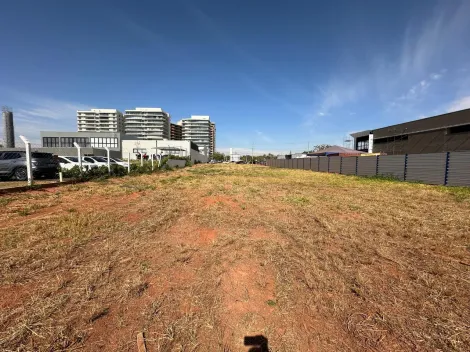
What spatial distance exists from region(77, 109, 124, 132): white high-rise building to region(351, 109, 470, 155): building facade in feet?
398

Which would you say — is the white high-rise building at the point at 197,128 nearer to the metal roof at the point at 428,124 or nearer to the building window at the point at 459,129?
the metal roof at the point at 428,124

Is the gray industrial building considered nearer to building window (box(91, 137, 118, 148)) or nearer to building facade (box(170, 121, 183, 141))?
building window (box(91, 137, 118, 148))

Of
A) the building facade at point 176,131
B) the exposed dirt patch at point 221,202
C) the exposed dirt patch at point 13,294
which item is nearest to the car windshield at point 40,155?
the exposed dirt patch at point 221,202

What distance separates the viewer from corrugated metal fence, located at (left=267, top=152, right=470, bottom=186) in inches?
496

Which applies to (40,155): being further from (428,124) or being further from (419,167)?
(428,124)

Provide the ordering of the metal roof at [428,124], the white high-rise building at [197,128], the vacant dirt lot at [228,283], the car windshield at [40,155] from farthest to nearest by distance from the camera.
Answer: the white high-rise building at [197,128] < the metal roof at [428,124] < the car windshield at [40,155] < the vacant dirt lot at [228,283]

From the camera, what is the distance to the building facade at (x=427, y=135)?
29.4 metres

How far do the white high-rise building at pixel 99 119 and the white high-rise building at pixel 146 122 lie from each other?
17.9 feet

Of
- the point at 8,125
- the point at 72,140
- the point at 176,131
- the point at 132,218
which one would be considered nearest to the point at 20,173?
the point at 132,218

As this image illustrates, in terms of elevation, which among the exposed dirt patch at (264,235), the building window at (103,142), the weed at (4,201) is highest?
the building window at (103,142)

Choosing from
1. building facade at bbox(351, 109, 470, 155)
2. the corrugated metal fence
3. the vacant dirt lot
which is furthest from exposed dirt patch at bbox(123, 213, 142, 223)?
building facade at bbox(351, 109, 470, 155)

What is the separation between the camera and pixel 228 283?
114 inches

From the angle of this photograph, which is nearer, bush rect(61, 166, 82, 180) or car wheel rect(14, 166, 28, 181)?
car wheel rect(14, 166, 28, 181)

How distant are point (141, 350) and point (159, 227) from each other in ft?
11.0
